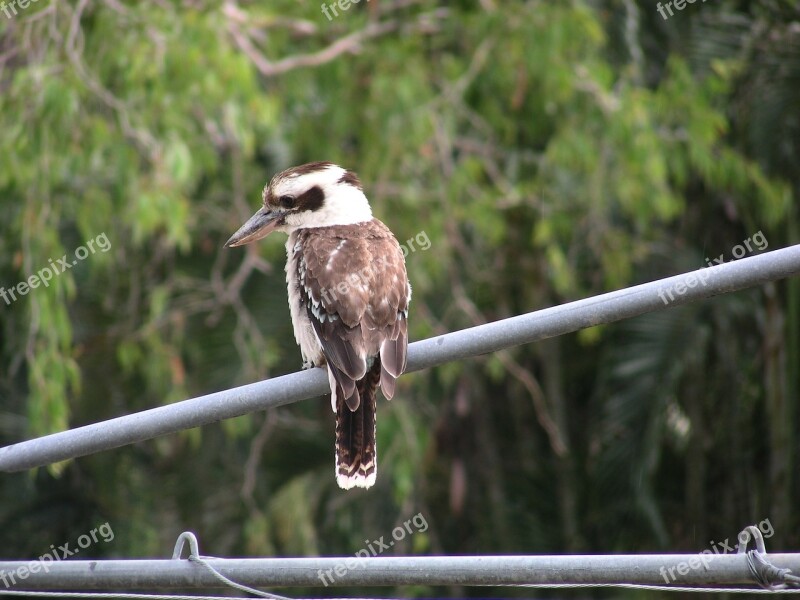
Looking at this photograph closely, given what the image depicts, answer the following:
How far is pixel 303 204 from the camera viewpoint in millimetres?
4594

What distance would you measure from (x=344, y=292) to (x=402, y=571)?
171cm

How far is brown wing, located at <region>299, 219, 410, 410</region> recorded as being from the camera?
3.75 meters

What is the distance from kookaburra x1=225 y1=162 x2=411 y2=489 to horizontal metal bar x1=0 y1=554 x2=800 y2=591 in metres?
0.97

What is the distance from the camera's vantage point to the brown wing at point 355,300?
3.75 metres

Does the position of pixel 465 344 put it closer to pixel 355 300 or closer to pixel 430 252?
pixel 355 300

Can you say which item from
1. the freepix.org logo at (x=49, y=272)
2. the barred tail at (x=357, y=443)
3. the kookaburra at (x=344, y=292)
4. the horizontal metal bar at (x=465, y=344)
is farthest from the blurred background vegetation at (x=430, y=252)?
the horizontal metal bar at (x=465, y=344)

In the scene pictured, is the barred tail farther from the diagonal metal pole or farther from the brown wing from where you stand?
the diagonal metal pole

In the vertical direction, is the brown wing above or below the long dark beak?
below

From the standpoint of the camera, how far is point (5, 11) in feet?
17.6

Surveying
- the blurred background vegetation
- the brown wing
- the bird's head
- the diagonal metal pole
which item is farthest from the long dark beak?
the diagonal metal pole

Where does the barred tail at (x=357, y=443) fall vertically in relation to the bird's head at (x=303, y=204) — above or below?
below

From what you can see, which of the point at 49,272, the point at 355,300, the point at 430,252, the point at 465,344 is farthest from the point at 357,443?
the point at 430,252

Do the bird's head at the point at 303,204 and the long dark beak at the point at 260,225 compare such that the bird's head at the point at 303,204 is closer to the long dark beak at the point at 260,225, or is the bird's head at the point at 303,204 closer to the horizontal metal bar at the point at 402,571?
the long dark beak at the point at 260,225

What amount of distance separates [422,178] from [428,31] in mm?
1200
